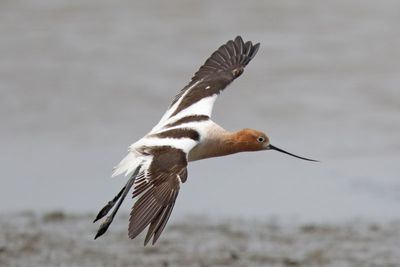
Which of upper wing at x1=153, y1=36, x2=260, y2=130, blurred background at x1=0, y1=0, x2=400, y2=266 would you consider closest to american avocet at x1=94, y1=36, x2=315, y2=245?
upper wing at x1=153, y1=36, x2=260, y2=130

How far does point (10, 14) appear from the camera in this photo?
12.4m

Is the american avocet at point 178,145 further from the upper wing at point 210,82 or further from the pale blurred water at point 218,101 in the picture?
the pale blurred water at point 218,101

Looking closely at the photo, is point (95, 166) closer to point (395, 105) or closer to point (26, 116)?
point (26, 116)

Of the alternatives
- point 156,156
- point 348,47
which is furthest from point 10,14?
point 156,156

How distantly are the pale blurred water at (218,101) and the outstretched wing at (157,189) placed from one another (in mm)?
2483

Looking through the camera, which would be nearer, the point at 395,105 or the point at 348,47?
the point at 395,105

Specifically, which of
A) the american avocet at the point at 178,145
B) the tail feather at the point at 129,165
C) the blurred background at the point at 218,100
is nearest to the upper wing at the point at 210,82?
the american avocet at the point at 178,145

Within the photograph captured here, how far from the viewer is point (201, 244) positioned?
7.09m

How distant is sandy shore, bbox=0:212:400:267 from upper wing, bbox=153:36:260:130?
105 cm

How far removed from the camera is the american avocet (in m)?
4.86

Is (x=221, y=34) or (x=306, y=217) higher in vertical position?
(x=221, y=34)

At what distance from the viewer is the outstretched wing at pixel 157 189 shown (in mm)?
4754

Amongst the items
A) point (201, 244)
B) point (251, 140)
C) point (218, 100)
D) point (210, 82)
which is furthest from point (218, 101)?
point (251, 140)

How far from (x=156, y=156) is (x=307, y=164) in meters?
3.40
